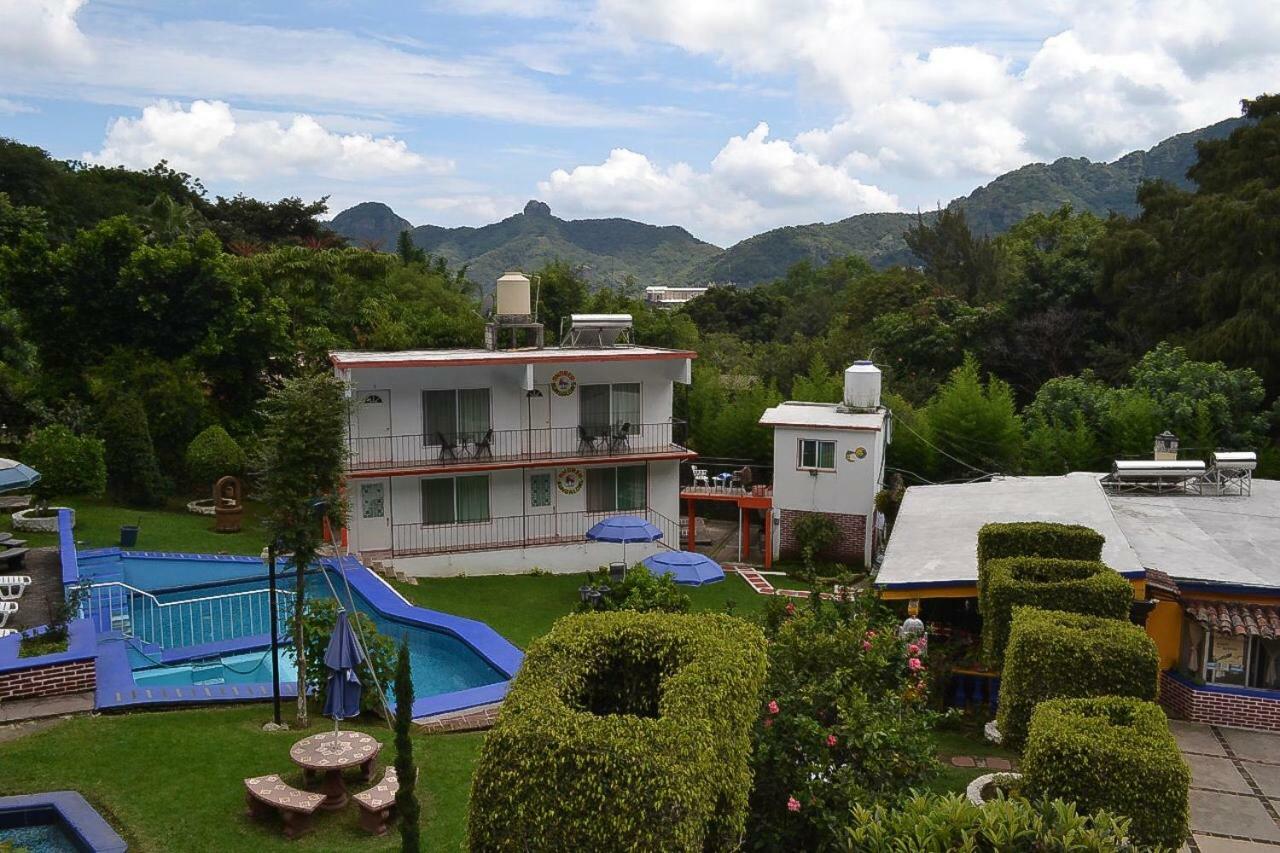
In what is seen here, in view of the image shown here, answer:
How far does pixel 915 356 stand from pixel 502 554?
818 inches

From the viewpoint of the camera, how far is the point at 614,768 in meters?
5.66

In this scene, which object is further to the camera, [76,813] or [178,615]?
[178,615]

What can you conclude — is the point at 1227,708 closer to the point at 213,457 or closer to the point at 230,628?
the point at 230,628

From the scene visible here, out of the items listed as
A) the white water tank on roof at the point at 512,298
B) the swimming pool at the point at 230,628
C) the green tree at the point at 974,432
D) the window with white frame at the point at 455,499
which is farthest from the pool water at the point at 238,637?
the green tree at the point at 974,432

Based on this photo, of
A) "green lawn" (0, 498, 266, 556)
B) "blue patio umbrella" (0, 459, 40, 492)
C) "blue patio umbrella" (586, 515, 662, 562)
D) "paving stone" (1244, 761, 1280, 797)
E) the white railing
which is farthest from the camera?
"blue patio umbrella" (586, 515, 662, 562)

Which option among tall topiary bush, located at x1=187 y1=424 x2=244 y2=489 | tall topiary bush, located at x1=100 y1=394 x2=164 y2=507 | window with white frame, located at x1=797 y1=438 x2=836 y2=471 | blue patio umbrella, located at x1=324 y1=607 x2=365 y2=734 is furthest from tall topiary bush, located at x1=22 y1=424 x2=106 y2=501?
window with white frame, located at x1=797 y1=438 x2=836 y2=471

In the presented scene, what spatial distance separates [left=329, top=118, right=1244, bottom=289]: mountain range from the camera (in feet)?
452

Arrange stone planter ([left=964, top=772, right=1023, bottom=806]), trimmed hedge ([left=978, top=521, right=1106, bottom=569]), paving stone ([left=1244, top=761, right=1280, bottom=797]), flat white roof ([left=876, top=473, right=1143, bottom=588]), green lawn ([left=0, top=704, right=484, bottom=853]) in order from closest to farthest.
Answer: green lawn ([left=0, top=704, right=484, bottom=853]), stone planter ([left=964, top=772, right=1023, bottom=806]), paving stone ([left=1244, top=761, right=1280, bottom=797]), trimmed hedge ([left=978, top=521, right=1106, bottom=569]), flat white roof ([left=876, top=473, right=1143, bottom=588])

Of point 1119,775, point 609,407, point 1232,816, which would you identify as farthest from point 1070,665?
point 609,407

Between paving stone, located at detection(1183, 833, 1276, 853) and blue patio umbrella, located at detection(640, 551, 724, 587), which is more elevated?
blue patio umbrella, located at detection(640, 551, 724, 587)

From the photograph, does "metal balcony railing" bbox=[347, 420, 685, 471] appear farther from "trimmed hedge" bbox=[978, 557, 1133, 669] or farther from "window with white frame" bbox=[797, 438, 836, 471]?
"trimmed hedge" bbox=[978, 557, 1133, 669]

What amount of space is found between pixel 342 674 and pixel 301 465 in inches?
101

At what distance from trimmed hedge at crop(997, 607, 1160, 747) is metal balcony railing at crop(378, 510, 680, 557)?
46.7 feet

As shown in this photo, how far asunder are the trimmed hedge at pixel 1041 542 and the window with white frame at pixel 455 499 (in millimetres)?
12724
